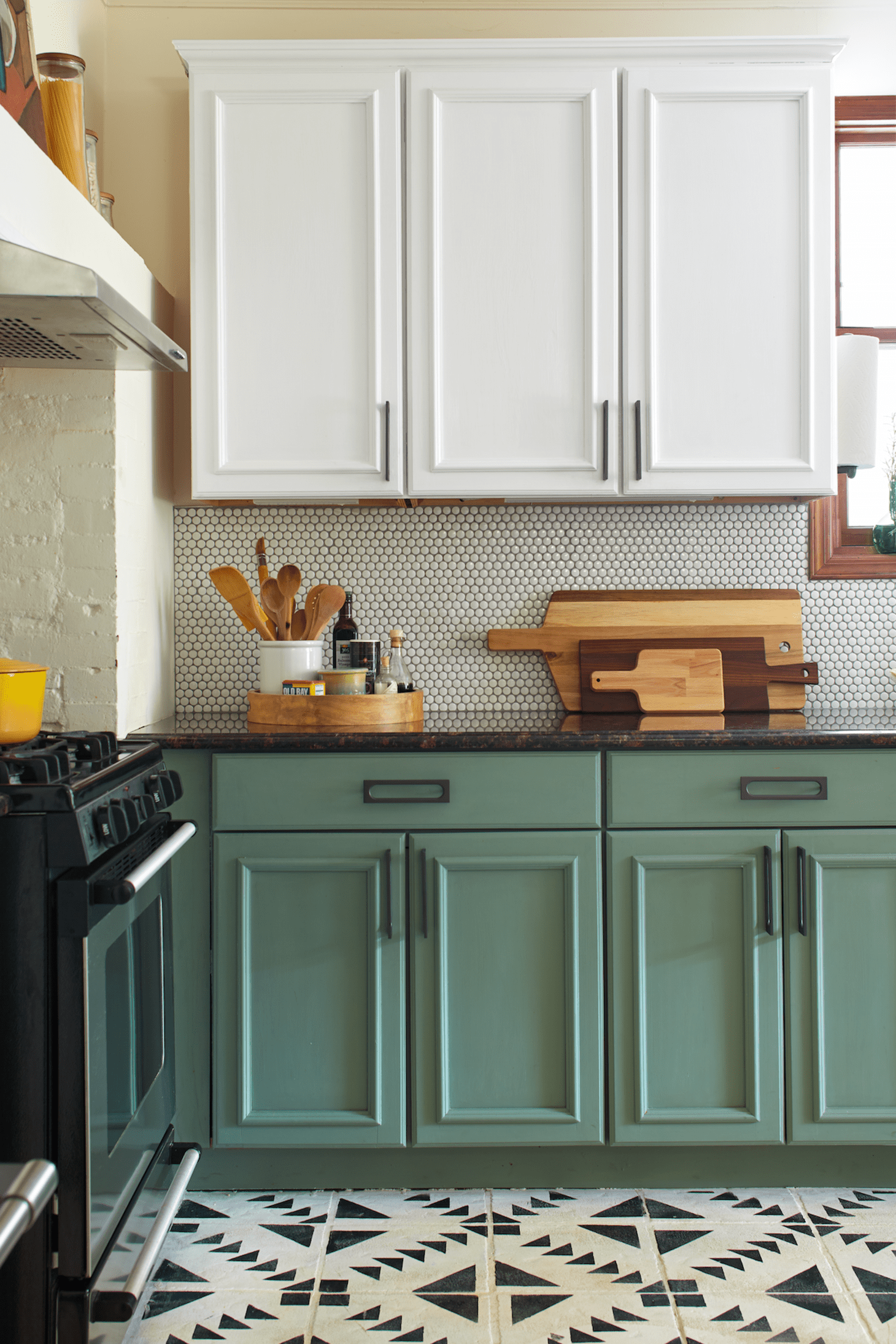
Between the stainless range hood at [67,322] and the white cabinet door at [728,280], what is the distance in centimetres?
109

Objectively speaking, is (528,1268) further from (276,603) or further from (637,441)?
(637,441)

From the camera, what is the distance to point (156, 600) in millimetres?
2438

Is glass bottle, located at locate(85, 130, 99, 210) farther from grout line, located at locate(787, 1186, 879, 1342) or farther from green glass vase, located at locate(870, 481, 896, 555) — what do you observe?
grout line, located at locate(787, 1186, 879, 1342)

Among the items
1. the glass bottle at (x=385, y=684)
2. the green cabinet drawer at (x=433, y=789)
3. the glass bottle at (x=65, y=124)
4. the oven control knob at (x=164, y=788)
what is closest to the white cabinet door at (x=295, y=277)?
the glass bottle at (x=65, y=124)

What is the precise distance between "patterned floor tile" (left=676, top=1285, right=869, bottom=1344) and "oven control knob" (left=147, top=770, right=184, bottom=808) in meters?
1.24

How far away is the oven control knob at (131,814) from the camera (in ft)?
5.03

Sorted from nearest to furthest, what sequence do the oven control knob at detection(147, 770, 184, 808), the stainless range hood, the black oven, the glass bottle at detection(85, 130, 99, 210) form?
the black oven, the stainless range hood, the oven control knob at detection(147, 770, 184, 808), the glass bottle at detection(85, 130, 99, 210)

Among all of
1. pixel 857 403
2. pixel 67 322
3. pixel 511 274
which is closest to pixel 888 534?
pixel 857 403

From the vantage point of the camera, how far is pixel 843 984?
2027 millimetres

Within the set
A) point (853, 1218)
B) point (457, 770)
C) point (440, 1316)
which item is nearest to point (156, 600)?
point (457, 770)

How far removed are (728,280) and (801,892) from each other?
138cm

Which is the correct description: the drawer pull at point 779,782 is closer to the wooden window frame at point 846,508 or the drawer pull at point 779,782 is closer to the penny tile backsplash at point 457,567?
the penny tile backsplash at point 457,567

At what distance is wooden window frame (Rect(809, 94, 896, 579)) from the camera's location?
2.64 meters

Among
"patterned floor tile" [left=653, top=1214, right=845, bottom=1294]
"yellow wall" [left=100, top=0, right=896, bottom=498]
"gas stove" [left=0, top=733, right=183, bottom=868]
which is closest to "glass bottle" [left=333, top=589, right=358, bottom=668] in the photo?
"yellow wall" [left=100, top=0, right=896, bottom=498]
